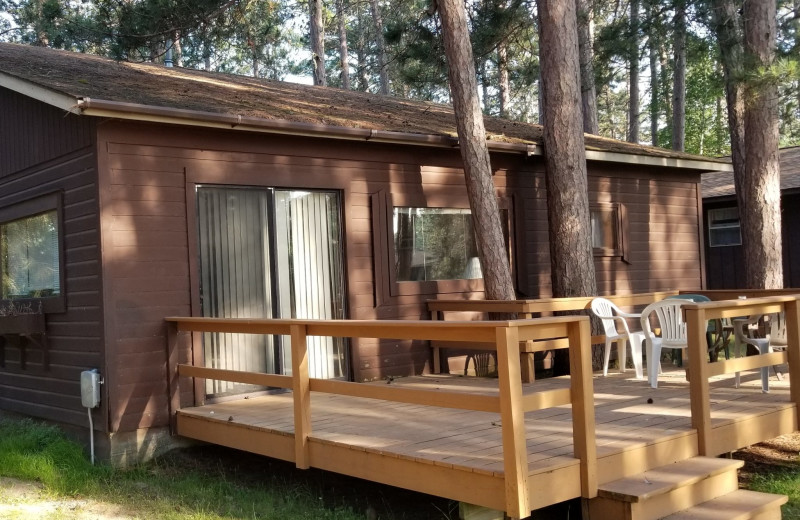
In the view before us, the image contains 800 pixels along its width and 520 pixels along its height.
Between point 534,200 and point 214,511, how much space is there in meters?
5.64

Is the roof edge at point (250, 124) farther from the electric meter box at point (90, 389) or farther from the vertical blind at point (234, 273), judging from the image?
the electric meter box at point (90, 389)

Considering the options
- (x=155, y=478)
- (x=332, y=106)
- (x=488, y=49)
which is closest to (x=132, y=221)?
(x=155, y=478)

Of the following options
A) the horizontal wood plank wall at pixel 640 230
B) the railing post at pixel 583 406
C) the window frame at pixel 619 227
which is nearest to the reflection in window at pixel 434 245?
the horizontal wood plank wall at pixel 640 230

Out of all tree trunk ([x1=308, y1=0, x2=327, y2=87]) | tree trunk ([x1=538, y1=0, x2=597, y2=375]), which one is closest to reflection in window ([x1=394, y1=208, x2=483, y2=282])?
tree trunk ([x1=538, y1=0, x2=597, y2=375])

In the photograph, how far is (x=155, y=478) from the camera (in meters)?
6.29

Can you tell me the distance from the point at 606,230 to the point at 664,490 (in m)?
6.43

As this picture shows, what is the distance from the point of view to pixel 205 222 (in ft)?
23.6

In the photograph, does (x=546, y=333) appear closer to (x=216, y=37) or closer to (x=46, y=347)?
(x=46, y=347)

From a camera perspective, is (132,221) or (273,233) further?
(273,233)

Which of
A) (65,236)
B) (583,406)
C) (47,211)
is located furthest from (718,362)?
(47,211)

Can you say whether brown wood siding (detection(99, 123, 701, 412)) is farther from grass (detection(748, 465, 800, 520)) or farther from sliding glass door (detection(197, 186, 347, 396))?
grass (detection(748, 465, 800, 520))

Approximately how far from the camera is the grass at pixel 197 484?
5.40m

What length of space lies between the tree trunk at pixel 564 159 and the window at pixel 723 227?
9588 mm

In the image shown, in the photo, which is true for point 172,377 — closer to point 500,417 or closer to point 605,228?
point 500,417
